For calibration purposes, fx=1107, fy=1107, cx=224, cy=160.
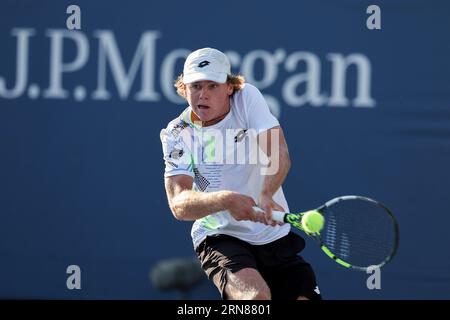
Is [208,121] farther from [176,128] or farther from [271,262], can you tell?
[271,262]

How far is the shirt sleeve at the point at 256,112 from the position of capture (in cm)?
500

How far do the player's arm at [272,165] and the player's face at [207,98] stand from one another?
236 millimetres

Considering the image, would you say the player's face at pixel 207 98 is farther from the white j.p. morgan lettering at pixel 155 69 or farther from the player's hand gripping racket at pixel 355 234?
the white j.p. morgan lettering at pixel 155 69

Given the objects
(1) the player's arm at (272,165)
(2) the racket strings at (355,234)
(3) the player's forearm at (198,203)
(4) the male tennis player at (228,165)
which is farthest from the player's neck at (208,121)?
(2) the racket strings at (355,234)

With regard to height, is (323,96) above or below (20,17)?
below

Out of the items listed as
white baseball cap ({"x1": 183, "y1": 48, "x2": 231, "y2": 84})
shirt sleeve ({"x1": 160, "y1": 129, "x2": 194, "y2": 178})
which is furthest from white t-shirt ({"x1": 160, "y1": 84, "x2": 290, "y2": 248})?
white baseball cap ({"x1": 183, "y1": 48, "x2": 231, "y2": 84})

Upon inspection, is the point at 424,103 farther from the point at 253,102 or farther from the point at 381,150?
the point at 253,102

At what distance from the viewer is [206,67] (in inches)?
197

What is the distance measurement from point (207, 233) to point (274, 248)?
319mm

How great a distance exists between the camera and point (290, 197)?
6.68 metres

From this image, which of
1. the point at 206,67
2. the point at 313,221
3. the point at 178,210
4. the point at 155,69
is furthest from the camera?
the point at 155,69

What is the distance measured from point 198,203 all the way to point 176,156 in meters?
0.37

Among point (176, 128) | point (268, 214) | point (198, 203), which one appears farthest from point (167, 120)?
point (268, 214)
